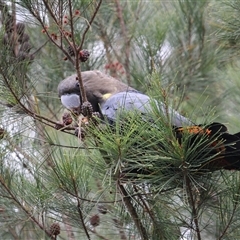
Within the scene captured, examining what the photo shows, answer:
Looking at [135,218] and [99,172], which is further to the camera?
[135,218]

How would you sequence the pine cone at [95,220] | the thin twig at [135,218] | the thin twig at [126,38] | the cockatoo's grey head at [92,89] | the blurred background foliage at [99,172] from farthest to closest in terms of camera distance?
the thin twig at [126,38], the cockatoo's grey head at [92,89], the pine cone at [95,220], the thin twig at [135,218], the blurred background foliage at [99,172]

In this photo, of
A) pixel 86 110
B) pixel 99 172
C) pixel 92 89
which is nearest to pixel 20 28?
pixel 92 89

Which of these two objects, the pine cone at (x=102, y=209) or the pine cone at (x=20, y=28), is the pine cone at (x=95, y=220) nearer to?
the pine cone at (x=102, y=209)

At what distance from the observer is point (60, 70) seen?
2.39m

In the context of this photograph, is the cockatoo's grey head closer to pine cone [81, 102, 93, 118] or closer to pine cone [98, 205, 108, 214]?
pine cone [98, 205, 108, 214]

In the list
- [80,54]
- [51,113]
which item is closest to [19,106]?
[80,54]

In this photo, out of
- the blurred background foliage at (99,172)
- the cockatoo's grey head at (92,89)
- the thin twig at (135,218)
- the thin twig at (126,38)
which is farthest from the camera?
the thin twig at (126,38)

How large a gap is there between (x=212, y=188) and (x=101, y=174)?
0.26 metres

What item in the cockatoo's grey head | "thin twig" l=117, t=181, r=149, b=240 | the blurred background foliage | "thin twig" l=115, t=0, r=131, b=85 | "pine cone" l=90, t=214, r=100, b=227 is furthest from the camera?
"thin twig" l=115, t=0, r=131, b=85

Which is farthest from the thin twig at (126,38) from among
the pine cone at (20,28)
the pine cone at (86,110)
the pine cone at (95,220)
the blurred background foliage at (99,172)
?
the pine cone at (86,110)

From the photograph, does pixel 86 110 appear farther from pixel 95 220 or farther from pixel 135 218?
pixel 95 220

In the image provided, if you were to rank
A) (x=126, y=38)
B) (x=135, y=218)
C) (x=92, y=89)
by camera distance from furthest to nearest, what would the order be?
(x=126, y=38) < (x=92, y=89) < (x=135, y=218)

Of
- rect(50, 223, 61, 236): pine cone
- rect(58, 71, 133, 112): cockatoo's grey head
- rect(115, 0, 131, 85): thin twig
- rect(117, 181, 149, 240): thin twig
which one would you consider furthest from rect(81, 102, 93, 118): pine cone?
rect(115, 0, 131, 85): thin twig

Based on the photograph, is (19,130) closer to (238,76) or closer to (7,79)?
(7,79)
